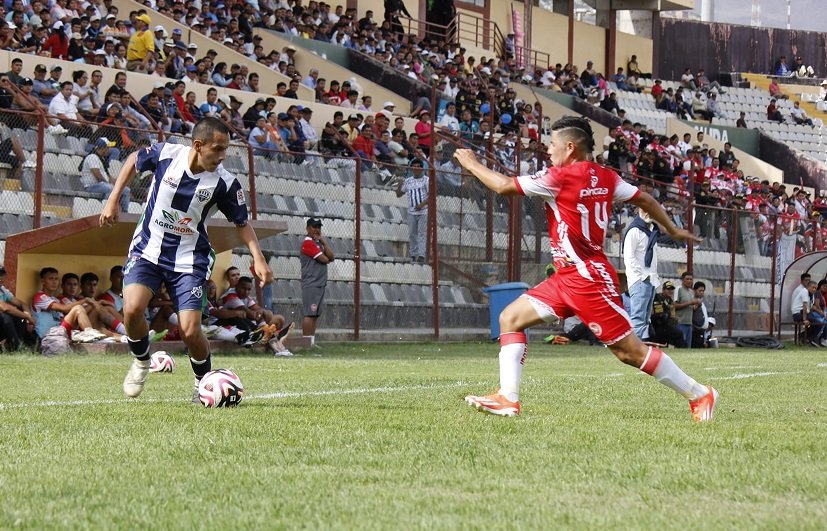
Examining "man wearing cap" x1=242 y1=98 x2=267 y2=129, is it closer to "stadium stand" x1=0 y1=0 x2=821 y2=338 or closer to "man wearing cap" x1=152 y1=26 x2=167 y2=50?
"stadium stand" x1=0 y1=0 x2=821 y2=338

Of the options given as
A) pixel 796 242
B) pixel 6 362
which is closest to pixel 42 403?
pixel 6 362

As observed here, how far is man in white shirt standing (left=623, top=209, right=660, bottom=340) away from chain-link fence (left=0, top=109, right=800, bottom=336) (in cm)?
482

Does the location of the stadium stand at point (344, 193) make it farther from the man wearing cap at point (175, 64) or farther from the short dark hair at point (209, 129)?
the short dark hair at point (209, 129)

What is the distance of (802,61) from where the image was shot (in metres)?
61.9

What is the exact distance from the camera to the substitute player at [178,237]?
854 cm

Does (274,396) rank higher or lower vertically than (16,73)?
lower

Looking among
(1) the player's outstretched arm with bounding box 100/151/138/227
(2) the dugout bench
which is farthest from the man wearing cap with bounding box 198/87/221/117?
(1) the player's outstretched arm with bounding box 100/151/138/227

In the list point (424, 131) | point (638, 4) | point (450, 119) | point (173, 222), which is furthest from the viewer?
point (638, 4)

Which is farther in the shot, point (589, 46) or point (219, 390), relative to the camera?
point (589, 46)

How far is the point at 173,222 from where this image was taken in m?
8.64

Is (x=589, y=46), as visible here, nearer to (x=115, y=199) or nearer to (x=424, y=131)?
(x=424, y=131)

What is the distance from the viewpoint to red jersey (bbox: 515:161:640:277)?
781 cm

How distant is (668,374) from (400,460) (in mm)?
2689

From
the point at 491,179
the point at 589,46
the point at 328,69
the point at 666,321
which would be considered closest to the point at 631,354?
the point at 491,179
